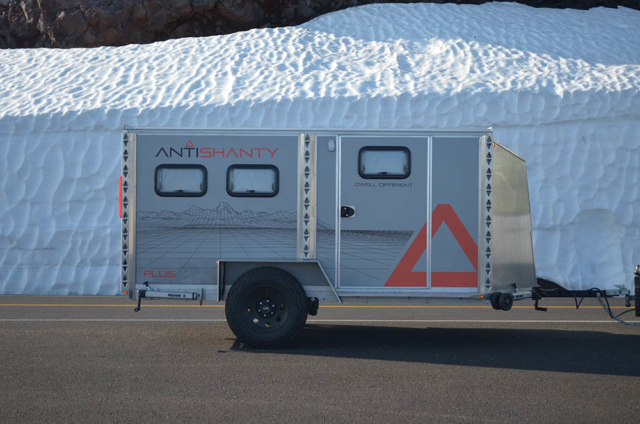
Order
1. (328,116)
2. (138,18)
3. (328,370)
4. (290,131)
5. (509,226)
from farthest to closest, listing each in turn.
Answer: (138,18) < (328,116) < (509,226) < (290,131) < (328,370)

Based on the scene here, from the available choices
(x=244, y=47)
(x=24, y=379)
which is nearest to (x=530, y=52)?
(x=244, y=47)

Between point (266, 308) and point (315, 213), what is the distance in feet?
4.25

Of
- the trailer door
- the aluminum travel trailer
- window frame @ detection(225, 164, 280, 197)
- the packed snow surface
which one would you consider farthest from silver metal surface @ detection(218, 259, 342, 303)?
the packed snow surface

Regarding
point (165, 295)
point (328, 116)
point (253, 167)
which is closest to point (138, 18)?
point (328, 116)

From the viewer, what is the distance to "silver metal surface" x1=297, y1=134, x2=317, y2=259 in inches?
308

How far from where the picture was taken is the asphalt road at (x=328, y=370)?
512 centimetres

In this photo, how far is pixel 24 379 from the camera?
6066mm

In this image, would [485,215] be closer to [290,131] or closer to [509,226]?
[509,226]

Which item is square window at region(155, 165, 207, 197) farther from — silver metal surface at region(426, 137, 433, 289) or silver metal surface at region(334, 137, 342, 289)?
silver metal surface at region(426, 137, 433, 289)

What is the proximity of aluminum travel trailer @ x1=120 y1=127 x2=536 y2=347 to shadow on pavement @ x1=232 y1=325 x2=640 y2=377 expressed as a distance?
60cm

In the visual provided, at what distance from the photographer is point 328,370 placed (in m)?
6.54

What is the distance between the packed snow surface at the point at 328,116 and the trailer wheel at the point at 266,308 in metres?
8.31

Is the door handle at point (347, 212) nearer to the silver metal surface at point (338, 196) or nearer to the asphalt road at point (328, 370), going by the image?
the silver metal surface at point (338, 196)

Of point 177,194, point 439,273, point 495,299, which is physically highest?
point 177,194
